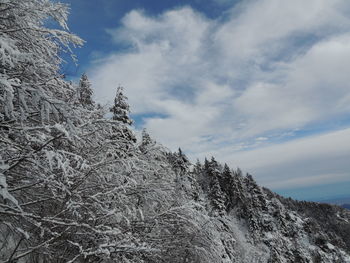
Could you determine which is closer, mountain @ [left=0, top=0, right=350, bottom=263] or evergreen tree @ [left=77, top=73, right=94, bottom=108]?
mountain @ [left=0, top=0, right=350, bottom=263]

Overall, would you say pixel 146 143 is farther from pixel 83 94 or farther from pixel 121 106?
pixel 121 106

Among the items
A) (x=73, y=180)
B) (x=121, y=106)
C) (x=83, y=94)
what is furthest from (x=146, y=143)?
(x=121, y=106)

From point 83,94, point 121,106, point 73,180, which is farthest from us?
point 121,106

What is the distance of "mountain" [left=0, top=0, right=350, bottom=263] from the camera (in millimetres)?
3207

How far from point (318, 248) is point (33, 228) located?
8787 centimetres

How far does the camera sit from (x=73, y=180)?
189 inches

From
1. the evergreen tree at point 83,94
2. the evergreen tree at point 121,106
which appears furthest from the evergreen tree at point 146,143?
the evergreen tree at point 121,106

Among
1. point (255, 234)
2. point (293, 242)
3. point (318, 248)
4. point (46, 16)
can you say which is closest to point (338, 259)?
point (318, 248)

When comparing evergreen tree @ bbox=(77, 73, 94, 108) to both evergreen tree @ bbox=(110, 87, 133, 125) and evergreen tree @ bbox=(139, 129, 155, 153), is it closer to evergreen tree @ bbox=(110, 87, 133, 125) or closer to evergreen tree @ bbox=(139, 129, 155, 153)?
evergreen tree @ bbox=(139, 129, 155, 153)

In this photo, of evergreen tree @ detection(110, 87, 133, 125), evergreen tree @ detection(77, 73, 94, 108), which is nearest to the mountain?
evergreen tree @ detection(77, 73, 94, 108)

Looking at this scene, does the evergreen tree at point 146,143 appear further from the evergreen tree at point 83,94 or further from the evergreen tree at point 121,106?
the evergreen tree at point 121,106

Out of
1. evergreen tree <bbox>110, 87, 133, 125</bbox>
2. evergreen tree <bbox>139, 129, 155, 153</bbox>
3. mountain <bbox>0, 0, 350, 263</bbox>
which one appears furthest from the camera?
evergreen tree <bbox>110, 87, 133, 125</bbox>

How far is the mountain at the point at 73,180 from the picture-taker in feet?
10.5

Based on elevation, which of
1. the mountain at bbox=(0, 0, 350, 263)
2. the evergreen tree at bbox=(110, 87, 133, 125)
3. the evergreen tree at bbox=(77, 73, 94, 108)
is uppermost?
the evergreen tree at bbox=(110, 87, 133, 125)
